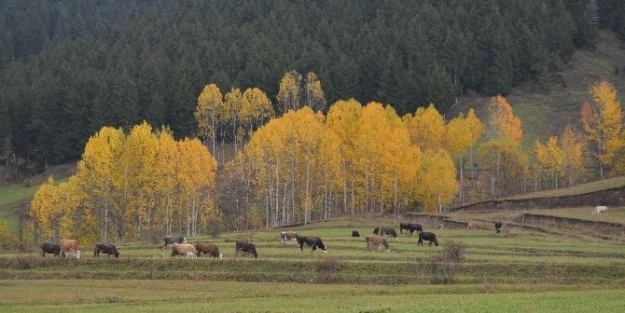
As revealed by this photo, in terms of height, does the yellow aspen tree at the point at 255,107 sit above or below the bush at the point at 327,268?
above

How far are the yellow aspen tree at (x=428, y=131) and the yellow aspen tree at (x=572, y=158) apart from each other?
14813 millimetres

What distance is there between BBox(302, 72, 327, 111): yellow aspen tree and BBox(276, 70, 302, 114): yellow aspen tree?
1408mm

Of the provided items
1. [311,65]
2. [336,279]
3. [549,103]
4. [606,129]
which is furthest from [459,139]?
[336,279]

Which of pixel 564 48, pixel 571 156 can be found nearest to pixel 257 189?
pixel 571 156

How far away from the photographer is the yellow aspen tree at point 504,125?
346 feet

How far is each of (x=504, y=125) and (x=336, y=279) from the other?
221 feet

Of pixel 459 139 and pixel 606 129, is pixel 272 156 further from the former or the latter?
pixel 606 129

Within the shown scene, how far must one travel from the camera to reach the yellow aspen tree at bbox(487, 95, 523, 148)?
346 ft

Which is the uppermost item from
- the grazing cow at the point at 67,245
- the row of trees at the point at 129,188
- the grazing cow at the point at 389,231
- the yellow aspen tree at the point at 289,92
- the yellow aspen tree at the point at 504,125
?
the yellow aspen tree at the point at 289,92

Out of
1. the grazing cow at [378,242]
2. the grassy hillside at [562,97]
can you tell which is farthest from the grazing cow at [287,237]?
the grassy hillside at [562,97]

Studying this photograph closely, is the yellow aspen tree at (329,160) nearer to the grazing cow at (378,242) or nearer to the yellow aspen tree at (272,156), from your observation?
the yellow aspen tree at (272,156)

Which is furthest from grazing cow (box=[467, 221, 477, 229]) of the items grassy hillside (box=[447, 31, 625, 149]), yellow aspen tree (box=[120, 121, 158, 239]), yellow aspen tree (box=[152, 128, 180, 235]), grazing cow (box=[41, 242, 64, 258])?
grassy hillside (box=[447, 31, 625, 149])

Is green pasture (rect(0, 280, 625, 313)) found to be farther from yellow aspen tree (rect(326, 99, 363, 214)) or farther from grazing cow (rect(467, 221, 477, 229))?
yellow aspen tree (rect(326, 99, 363, 214))

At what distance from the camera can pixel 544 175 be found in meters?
102
